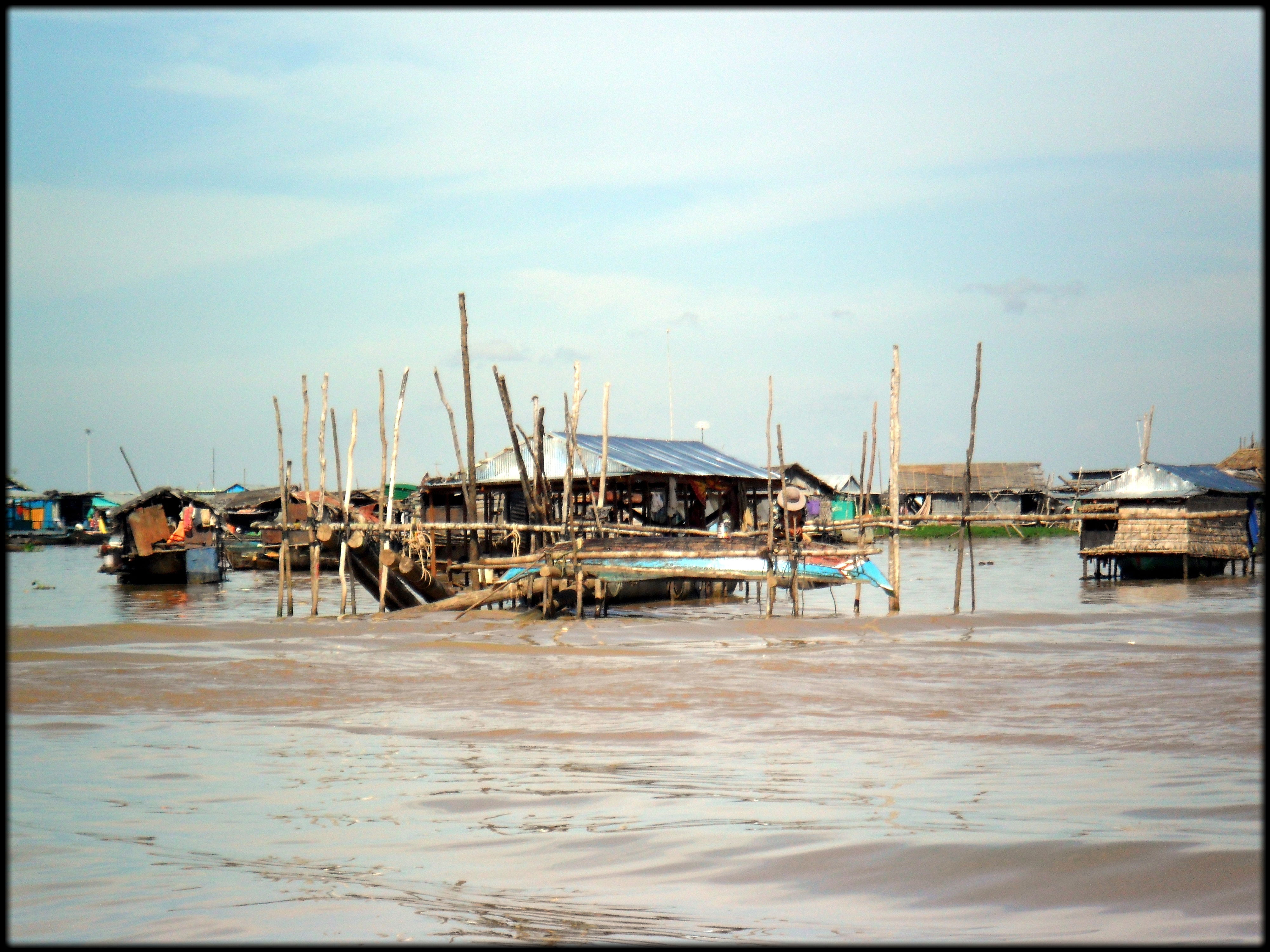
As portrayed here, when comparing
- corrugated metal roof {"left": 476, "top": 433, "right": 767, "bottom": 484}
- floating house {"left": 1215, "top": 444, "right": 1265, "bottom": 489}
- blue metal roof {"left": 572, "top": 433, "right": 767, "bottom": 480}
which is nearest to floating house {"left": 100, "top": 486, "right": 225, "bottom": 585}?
corrugated metal roof {"left": 476, "top": 433, "right": 767, "bottom": 484}

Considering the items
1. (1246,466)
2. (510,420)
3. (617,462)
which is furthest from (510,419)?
(1246,466)

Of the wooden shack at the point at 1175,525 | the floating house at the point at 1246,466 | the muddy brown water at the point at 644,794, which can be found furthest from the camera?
the floating house at the point at 1246,466

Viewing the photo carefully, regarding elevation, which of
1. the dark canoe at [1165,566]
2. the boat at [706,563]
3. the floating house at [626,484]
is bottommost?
the dark canoe at [1165,566]

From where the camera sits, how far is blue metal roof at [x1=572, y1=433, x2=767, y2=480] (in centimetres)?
2456

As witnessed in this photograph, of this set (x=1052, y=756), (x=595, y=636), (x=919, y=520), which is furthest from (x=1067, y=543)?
(x=1052, y=756)

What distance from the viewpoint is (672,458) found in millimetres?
27031

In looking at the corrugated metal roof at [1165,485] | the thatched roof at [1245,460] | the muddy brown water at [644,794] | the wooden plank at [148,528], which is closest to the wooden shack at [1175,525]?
the corrugated metal roof at [1165,485]

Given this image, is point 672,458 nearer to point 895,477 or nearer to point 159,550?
point 895,477

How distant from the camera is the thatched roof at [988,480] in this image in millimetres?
52219

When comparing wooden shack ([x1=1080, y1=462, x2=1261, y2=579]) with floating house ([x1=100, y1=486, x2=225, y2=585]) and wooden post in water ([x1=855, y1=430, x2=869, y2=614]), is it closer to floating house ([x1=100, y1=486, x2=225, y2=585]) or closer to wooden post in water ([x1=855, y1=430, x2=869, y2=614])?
wooden post in water ([x1=855, y1=430, x2=869, y2=614])

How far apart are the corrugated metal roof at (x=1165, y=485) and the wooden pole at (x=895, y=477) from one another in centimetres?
1174

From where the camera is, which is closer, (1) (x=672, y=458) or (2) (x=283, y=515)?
(2) (x=283, y=515)

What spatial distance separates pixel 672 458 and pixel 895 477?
11.2 meters

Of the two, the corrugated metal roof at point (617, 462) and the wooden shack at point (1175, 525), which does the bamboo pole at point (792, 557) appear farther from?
the wooden shack at point (1175, 525)
